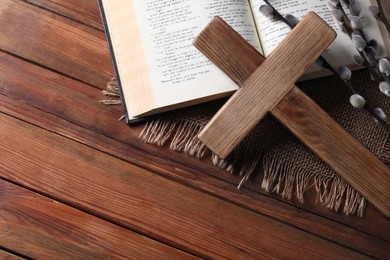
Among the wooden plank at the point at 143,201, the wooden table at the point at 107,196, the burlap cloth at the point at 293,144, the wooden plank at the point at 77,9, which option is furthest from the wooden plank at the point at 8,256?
the wooden plank at the point at 77,9

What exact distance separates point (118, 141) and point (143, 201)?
0.35 feet

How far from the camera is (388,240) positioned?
0.81m

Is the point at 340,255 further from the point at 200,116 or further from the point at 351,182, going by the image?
the point at 200,116

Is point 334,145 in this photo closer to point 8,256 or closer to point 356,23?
point 356,23

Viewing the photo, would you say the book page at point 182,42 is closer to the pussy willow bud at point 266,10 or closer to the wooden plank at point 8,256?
the pussy willow bud at point 266,10

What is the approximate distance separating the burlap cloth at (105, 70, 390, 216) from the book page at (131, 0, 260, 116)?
0.16ft

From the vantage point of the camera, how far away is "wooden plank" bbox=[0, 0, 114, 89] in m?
0.89

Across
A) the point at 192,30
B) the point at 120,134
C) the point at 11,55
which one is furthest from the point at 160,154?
the point at 11,55

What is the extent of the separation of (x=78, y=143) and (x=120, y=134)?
0.23ft

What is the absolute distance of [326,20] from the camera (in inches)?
33.2

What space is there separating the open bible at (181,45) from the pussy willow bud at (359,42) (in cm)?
6

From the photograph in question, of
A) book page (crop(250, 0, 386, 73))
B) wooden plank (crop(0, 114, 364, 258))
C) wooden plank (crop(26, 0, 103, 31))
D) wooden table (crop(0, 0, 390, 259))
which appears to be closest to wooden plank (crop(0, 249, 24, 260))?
wooden table (crop(0, 0, 390, 259))

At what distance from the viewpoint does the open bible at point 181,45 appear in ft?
2.71

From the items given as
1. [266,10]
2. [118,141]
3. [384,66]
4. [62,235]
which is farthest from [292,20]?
[62,235]
